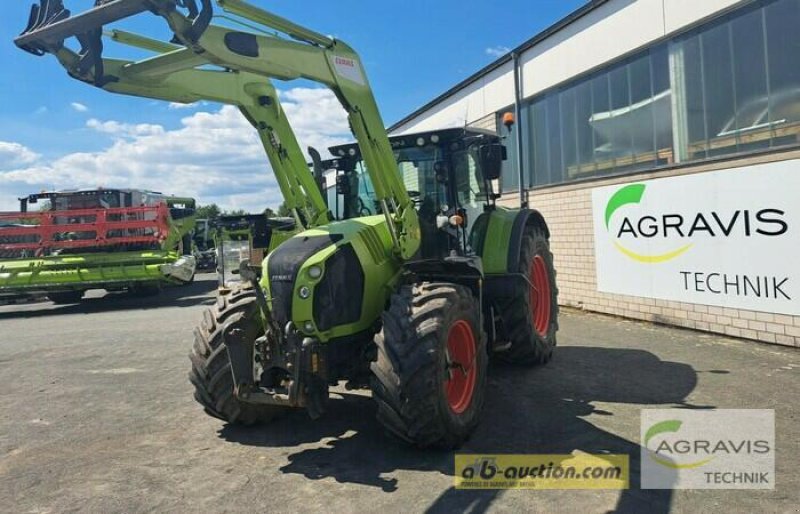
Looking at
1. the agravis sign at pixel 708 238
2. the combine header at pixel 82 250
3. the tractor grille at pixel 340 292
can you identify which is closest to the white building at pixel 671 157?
the agravis sign at pixel 708 238

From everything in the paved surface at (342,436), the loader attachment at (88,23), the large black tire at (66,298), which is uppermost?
the loader attachment at (88,23)

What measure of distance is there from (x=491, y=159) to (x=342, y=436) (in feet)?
9.44

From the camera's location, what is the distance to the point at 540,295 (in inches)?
289

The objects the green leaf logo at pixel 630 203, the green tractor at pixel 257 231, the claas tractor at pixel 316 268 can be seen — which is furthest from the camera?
the green leaf logo at pixel 630 203

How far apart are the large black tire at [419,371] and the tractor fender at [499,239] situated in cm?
194

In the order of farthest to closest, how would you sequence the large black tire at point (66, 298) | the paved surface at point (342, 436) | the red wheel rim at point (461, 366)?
1. the large black tire at point (66, 298)
2. the red wheel rim at point (461, 366)
3. the paved surface at point (342, 436)

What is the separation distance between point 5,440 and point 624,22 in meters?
9.67

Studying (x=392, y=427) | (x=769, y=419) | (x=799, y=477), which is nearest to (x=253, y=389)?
(x=392, y=427)

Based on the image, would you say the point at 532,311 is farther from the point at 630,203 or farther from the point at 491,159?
the point at 630,203

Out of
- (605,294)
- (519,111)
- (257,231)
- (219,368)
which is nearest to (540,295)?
(605,294)

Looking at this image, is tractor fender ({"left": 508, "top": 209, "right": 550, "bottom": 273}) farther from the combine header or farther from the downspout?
the combine header

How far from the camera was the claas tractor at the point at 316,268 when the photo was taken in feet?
12.6

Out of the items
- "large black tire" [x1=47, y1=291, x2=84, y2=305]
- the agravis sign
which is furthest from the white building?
"large black tire" [x1=47, y1=291, x2=84, y2=305]

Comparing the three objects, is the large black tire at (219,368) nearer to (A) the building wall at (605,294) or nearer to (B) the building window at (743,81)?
(A) the building wall at (605,294)
